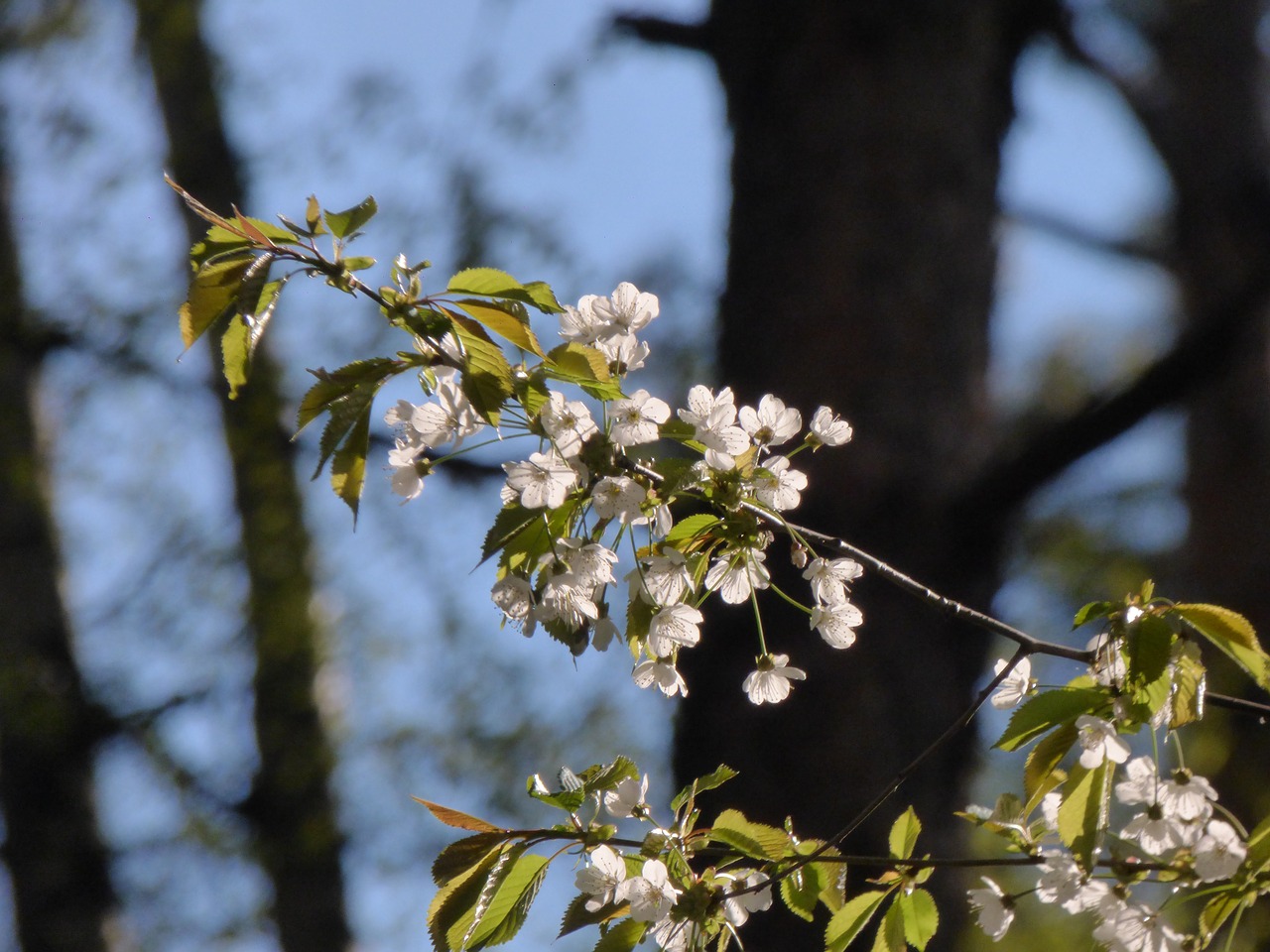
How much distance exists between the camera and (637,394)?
706mm

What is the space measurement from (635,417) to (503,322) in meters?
0.10

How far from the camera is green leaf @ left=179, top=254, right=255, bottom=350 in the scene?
647 mm

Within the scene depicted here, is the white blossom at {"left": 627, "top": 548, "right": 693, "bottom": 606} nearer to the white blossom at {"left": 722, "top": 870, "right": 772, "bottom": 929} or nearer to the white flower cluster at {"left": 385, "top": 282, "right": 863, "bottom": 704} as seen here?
the white flower cluster at {"left": 385, "top": 282, "right": 863, "bottom": 704}

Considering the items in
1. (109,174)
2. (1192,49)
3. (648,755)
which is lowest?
(648,755)

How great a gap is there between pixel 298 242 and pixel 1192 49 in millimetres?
5798

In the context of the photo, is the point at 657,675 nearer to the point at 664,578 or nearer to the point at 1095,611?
the point at 664,578

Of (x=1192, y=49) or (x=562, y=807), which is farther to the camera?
(x=1192, y=49)

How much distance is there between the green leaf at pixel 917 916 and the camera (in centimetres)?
76

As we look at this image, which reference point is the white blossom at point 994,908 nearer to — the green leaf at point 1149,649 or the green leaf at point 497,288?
the green leaf at point 1149,649

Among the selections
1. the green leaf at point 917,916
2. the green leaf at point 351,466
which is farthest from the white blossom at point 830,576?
the green leaf at point 351,466

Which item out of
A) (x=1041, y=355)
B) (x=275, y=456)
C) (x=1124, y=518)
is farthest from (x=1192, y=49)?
(x=275, y=456)

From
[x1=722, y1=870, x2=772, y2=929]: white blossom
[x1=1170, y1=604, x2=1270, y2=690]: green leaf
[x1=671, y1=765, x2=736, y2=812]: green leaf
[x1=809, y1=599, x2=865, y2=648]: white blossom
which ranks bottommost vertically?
[x1=722, y1=870, x2=772, y2=929]: white blossom

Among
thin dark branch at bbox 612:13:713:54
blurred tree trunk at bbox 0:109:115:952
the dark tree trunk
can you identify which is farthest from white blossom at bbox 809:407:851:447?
blurred tree trunk at bbox 0:109:115:952

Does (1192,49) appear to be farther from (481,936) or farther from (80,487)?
(481,936)
